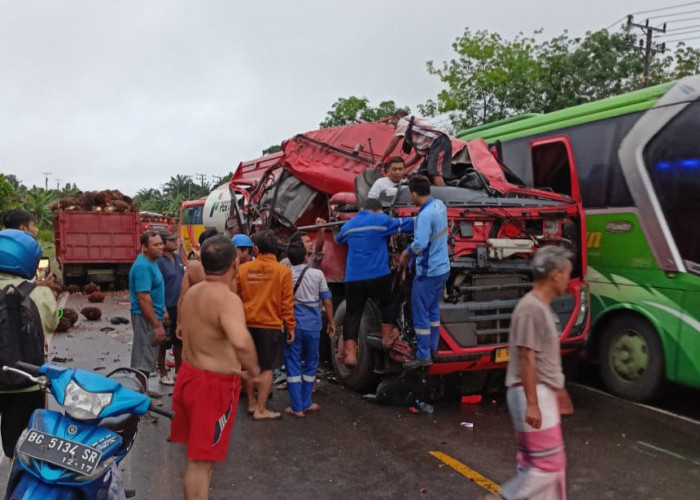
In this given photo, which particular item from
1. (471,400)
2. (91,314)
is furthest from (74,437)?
(91,314)

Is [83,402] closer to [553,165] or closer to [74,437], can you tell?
[74,437]

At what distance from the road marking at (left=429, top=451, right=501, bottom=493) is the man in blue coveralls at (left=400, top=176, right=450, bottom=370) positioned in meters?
1.05

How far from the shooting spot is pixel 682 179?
6.43m

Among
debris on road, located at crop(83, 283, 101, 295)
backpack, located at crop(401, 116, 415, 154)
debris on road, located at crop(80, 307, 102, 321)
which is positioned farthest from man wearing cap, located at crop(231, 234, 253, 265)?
debris on road, located at crop(83, 283, 101, 295)

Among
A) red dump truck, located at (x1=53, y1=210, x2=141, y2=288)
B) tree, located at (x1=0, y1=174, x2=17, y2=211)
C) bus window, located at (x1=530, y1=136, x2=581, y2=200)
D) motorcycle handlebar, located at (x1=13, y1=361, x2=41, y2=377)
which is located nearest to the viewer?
motorcycle handlebar, located at (x1=13, y1=361, x2=41, y2=377)

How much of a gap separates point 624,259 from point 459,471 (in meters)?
3.46

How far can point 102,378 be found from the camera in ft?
9.75

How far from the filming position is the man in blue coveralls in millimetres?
5949

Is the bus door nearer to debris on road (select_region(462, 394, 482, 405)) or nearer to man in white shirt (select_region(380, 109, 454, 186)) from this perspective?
man in white shirt (select_region(380, 109, 454, 186))

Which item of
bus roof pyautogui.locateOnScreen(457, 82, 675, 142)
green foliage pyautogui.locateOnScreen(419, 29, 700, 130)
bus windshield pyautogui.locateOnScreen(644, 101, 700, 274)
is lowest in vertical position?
bus windshield pyautogui.locateOnScreen(644, 101, 700, 274)

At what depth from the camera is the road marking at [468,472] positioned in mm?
4539

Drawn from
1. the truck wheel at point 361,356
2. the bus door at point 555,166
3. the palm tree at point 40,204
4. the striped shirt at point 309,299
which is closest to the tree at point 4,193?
the palm tree at point 40,204

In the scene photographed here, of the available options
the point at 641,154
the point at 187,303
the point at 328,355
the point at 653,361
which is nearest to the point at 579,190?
the point at 641,154

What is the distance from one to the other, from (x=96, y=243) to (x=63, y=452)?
17103mm
